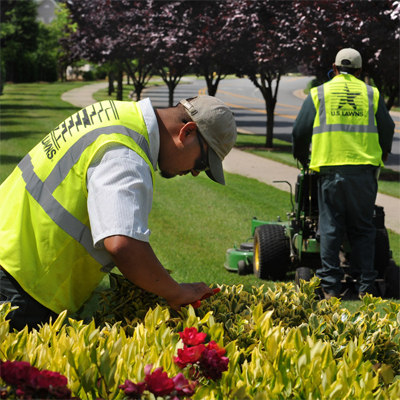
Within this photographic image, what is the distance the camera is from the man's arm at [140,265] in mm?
1929

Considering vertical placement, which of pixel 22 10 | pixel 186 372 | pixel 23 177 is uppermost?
pixel 22 10

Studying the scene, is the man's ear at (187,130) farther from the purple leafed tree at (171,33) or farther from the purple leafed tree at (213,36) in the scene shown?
the purple leafed tree at (171,33)

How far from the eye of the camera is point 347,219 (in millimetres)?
5254

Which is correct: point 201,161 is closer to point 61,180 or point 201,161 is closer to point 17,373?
point 61,180

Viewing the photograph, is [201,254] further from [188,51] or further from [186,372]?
[188,51]

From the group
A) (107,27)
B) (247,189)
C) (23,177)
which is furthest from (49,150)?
(107,27)

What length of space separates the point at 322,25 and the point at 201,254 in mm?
7730

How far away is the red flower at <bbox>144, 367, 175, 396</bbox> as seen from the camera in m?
1.56

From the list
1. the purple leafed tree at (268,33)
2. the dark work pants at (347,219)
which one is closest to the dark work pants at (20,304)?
the dark work pants at (347,219)

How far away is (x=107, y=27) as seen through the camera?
2328 centimetres

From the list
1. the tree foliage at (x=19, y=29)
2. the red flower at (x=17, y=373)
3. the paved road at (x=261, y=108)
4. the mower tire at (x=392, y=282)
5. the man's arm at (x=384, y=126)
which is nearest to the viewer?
the red flower at (x=17, y=373)

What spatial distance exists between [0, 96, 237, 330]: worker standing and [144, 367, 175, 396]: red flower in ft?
1.64

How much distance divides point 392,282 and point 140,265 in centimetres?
414

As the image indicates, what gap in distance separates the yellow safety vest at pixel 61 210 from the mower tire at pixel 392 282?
3.91m
